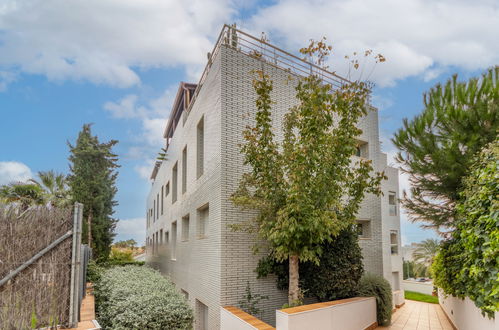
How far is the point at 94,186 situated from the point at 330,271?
17.8 m

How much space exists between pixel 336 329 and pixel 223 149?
464 centimetres

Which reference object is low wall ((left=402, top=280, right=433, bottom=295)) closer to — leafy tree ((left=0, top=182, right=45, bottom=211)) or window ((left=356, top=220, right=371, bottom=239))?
window ((left=356, top=220, right=371, bottom=239))

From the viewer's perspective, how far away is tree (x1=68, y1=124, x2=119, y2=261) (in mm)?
21297

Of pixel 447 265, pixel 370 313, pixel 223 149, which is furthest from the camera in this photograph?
pixel 447 265

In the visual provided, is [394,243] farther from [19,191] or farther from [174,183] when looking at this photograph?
[19,191]

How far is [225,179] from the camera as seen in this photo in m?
8.23

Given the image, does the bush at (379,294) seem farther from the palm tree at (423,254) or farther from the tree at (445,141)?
the palm tree at (423,254)

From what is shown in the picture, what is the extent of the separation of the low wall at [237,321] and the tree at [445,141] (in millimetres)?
6308

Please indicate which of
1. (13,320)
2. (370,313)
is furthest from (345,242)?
(13,320)

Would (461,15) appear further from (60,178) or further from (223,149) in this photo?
(60,178)

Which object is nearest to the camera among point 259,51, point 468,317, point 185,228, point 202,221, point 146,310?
point 146,310

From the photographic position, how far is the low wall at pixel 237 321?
5.93m

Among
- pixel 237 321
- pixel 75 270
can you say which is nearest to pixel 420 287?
pixel 237 321

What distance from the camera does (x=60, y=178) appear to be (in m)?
19.0
